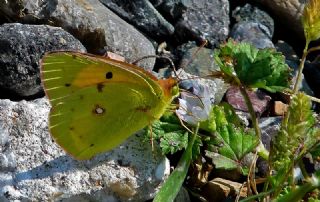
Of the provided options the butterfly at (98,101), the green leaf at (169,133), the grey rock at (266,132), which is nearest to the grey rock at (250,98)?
the grey rock at (266,132)

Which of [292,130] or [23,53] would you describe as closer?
[292,130]

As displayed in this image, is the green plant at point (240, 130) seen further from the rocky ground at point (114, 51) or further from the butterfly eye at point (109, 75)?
the butterfly eye at point (109, 75)

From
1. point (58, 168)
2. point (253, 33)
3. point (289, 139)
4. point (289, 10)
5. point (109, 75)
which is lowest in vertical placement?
point (58, 168)

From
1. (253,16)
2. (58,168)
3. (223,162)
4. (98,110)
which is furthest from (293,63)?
(58,168)

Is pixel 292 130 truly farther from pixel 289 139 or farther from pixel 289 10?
pixel 289 10

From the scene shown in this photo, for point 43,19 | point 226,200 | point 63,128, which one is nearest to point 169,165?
point 226,200

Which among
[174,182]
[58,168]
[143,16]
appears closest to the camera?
[174,182]
